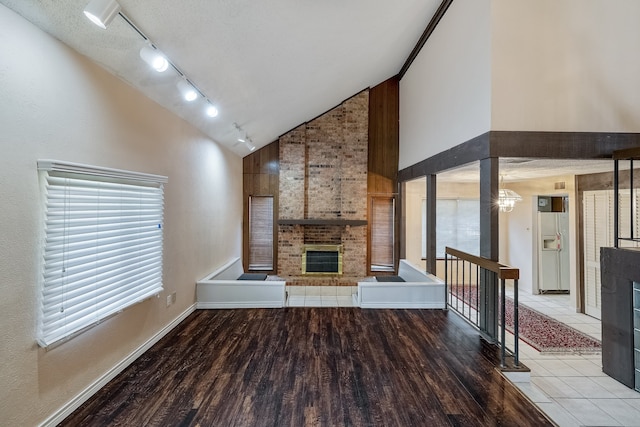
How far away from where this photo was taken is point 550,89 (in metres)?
3.09

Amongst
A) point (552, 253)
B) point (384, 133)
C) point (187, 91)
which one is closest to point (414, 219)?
point (384, 133)

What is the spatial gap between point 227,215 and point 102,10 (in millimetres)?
4287

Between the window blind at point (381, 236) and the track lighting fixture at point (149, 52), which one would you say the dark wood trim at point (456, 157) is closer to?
the window blind at point (381, 236)

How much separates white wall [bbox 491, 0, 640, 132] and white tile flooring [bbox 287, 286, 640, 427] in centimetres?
259

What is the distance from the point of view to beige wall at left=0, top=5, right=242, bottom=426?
168 cm

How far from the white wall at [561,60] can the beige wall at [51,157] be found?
145 inches

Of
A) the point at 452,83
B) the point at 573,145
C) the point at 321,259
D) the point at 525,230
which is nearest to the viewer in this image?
the point at 573,145

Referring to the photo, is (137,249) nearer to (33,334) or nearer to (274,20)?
(33,334)

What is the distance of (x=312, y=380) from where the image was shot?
2.57 m

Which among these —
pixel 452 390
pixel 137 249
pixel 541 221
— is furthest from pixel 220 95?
pixel 541 221

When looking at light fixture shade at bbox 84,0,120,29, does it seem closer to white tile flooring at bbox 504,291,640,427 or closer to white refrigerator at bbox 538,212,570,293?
white tile flooring at bbox 504,291,640,427

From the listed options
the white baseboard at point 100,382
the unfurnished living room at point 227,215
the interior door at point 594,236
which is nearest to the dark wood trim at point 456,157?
the unfurnished living room at point 227,215

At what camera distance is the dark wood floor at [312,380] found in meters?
2.12

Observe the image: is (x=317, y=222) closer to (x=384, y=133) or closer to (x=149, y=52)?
(x=384, y=133)
